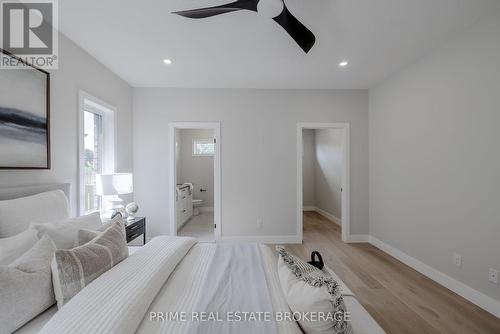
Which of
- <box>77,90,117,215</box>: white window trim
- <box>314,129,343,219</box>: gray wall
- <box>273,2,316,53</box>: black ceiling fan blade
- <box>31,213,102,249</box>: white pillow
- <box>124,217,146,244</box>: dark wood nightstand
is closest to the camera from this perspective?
Result: <box>31,213,102,249</box>: white pillow

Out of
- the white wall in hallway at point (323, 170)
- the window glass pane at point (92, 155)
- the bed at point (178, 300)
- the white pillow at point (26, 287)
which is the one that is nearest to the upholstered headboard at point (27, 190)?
the bed at point (178, 300)

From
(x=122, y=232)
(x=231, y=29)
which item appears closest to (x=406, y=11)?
(x=231, y=29)

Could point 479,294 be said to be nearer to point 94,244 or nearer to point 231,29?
point 94,244

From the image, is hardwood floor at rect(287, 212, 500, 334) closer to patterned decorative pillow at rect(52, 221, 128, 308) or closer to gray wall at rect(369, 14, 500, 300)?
gray wall at rect(369, 14, 500, 300)

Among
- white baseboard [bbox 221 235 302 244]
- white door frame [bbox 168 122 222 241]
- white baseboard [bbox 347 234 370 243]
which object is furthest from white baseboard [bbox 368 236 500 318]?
white door frame [bbox 168 122 222 241]

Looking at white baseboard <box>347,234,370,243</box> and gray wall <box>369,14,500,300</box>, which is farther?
white baseboard <box>347,234,370,243</box>

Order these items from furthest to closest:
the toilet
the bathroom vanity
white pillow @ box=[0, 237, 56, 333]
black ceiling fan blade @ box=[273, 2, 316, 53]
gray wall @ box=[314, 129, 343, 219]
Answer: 1. the toilet
2. gray wall @ box=[314, 129, 343, 219]
3. the bathroom vanity
4. black ceiling fan blade @ box=[273, 2, 316, 53]
5. white pillow @ box=[0, 237, 56, 333]

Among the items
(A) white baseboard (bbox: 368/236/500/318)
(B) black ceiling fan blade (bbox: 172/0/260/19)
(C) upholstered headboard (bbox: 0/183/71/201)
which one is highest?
(B) black ceiling fan blade (bbox: 172/0/260/19)

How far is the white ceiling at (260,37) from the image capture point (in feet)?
5.46

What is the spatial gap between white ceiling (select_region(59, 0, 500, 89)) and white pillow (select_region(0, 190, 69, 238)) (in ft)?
5.21

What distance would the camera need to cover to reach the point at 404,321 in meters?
1.67

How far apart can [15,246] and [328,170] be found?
16.6 ft

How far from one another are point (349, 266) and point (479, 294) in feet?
3.69

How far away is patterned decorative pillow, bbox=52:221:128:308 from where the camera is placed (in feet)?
3.28
